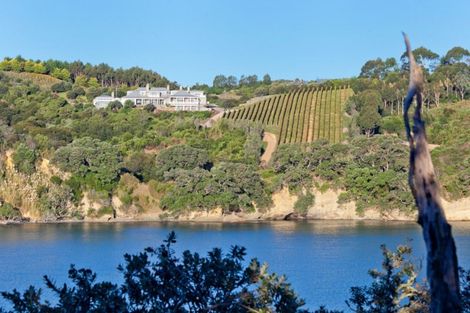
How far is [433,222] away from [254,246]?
39.1m

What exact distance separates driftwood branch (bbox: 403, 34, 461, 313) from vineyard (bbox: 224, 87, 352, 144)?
7085cm

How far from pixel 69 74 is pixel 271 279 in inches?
4506

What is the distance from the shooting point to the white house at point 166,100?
9800 centimetres

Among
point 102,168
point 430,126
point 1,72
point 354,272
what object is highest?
point 1,72

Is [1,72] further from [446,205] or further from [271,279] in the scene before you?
[271,279]

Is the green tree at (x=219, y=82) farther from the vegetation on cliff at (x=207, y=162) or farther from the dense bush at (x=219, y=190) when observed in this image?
the dense bush at (x=219, y=190)

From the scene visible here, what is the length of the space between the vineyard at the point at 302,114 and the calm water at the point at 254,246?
62.4 feet

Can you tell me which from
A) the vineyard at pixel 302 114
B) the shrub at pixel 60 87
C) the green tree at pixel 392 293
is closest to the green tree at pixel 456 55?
the vineyard at pixel 302 114

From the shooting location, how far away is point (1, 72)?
115 metres

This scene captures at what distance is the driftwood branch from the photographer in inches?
269

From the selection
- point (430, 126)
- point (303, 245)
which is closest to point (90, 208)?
point (303, 245)

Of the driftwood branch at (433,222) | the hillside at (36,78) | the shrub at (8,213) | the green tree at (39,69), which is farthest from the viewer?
the green tree at (39,69)

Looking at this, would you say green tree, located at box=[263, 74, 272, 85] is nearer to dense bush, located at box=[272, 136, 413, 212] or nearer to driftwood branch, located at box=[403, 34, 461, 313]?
dense bush, located at box=[272, 136, 413, 212]

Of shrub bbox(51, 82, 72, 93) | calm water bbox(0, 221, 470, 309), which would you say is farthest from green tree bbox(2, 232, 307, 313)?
shrub bbox(51, 82, 72, 93)
